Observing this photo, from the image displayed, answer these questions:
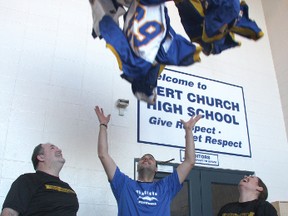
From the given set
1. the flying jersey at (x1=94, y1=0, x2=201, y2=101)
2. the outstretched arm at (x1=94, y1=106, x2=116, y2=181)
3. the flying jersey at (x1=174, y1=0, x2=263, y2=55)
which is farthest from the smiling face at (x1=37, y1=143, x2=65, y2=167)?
the flying jersey at (x1=174, y1=0, x2=263, y2=55)

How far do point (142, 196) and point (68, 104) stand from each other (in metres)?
1.12

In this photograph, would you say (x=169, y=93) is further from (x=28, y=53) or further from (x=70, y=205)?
(x=70, y=205)

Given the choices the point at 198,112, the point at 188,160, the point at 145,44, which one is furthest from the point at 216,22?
A: the point at 198,112

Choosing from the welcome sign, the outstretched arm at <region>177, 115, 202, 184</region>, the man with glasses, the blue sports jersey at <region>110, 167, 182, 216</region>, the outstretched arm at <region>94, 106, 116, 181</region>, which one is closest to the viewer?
the man with glasses

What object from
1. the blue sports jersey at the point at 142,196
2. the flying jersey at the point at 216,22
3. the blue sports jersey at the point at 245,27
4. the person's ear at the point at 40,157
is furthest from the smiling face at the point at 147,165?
the blue sports jersey at the point at 245,27

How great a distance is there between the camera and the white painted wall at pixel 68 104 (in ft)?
8.79

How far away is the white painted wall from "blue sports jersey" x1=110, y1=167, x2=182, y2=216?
0.57 metres

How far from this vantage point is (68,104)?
290 centimetres

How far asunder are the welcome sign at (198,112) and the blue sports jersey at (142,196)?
83 cm

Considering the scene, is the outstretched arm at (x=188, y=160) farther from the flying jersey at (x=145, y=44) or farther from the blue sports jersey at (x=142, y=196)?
the flying jersey at (x=145, y=44)

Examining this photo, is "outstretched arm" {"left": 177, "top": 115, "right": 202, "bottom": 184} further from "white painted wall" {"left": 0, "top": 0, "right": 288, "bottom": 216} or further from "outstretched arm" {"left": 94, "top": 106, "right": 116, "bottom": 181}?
"white painted wall" {"left": 0, "top": 0, "right": 288, "bottom": 216}

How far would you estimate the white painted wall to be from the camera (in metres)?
2.68

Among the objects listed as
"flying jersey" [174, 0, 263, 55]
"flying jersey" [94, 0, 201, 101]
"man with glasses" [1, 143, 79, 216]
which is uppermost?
"flying jersey" [174, 0, 263, 55]

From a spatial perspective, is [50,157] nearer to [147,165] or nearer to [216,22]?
[147,165]
